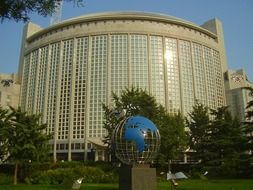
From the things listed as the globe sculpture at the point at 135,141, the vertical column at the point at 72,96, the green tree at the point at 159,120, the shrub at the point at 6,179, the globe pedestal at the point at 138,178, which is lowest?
the shrub at the point at 6,179

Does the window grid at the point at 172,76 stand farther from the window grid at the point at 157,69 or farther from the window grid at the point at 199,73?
the window grid at the point at 199,73

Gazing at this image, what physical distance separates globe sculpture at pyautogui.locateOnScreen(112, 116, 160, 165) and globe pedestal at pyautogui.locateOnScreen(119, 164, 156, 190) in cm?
48

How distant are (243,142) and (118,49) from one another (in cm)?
4615

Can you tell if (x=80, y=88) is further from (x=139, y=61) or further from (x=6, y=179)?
(x=6, y=179)

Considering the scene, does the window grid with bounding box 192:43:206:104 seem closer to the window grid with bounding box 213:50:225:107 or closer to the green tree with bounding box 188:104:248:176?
the window grid with bounding box 213:50:225:107

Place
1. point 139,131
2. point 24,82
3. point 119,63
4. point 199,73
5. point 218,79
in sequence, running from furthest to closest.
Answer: point 24,82
point 218,79
point 199,73
point 119,63
point 139,131

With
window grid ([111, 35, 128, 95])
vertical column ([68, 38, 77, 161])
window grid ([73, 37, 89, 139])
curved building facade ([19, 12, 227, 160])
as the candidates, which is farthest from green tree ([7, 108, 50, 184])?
window grid ([111, 35, 128, 95])

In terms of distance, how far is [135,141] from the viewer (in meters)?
14.9

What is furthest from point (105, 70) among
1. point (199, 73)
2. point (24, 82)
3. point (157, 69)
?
point (24, 82)

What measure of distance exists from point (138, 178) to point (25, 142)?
69.4ft

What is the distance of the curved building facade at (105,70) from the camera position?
68.2 m

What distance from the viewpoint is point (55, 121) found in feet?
229

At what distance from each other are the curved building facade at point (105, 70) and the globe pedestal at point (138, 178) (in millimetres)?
49338

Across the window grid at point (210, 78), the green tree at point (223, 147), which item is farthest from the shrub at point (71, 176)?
the window grid at point (210, 78)
